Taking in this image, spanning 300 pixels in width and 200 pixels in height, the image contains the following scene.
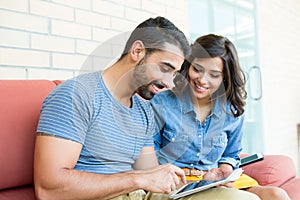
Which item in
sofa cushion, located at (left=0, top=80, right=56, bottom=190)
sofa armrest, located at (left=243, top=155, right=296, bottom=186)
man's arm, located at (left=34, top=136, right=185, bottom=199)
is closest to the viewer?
man's arm, located at (left=34, top=136, right=185, bottom=199)

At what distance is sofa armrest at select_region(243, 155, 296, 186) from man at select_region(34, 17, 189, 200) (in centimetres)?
62

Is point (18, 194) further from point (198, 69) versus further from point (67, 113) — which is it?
point (198, 69)

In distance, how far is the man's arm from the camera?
97 centimetres

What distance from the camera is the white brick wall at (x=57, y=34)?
149cm

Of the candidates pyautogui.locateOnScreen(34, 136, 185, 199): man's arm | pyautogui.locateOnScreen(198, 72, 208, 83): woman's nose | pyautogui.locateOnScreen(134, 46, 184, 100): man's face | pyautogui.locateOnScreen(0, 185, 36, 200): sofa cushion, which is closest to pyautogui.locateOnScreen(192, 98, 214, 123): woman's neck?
pyautogui.locateOnScreen(198, 72, 208, 83): woman's nose

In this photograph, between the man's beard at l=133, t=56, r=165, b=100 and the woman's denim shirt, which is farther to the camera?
the woman's denim shirt

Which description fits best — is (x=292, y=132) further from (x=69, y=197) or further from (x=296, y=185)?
(x=69, y=197)

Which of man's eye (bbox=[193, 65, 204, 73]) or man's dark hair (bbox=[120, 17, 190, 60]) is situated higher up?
man's dark hair (bbox=[120, 17, 190, 60])

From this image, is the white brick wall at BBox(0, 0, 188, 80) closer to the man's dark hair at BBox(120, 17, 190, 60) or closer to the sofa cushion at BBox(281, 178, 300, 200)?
the man's dark hair at BBox(120, 17, 190, 60)

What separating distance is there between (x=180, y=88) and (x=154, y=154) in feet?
1.04

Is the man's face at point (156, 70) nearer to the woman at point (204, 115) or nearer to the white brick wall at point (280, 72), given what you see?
the woman at point (204, 115)

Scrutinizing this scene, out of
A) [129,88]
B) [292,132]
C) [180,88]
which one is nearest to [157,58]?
[129,88]

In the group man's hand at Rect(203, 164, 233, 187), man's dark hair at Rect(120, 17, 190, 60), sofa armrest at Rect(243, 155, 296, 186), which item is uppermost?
man's dark hair at Rect(120, 17, 190, 60)

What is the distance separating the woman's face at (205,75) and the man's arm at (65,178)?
1.91ft
